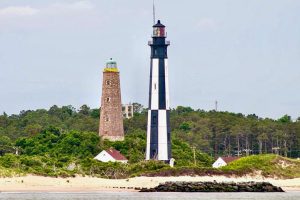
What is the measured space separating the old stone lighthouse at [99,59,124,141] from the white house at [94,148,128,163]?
374 centimetres

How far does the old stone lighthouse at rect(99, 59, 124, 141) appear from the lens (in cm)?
8462

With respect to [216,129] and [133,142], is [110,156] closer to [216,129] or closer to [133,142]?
[133,142]

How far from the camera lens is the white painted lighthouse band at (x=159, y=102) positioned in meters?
76.8

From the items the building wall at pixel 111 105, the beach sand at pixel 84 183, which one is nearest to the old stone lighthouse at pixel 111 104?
the building wall at pixel 111 105

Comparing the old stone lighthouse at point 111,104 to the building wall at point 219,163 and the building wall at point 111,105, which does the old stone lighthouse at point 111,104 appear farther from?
the building wall at point 219,163

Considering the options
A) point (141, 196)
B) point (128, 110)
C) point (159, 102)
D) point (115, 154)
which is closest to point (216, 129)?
point (128, 110)

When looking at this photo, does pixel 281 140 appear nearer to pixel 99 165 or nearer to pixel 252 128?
pixel 252 128

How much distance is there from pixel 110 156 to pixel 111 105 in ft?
18.0

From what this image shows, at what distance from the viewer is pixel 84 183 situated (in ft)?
228

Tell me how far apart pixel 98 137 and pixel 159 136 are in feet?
29.6

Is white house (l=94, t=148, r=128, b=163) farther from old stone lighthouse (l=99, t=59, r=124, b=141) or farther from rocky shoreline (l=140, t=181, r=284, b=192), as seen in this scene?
rocky shoreline (l=140, t=181, r=284, b=192)

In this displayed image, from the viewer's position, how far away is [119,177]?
2936 inches

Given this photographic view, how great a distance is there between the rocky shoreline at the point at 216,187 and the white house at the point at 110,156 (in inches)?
485

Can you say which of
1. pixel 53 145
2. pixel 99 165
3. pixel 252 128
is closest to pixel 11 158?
pixel 99 165
